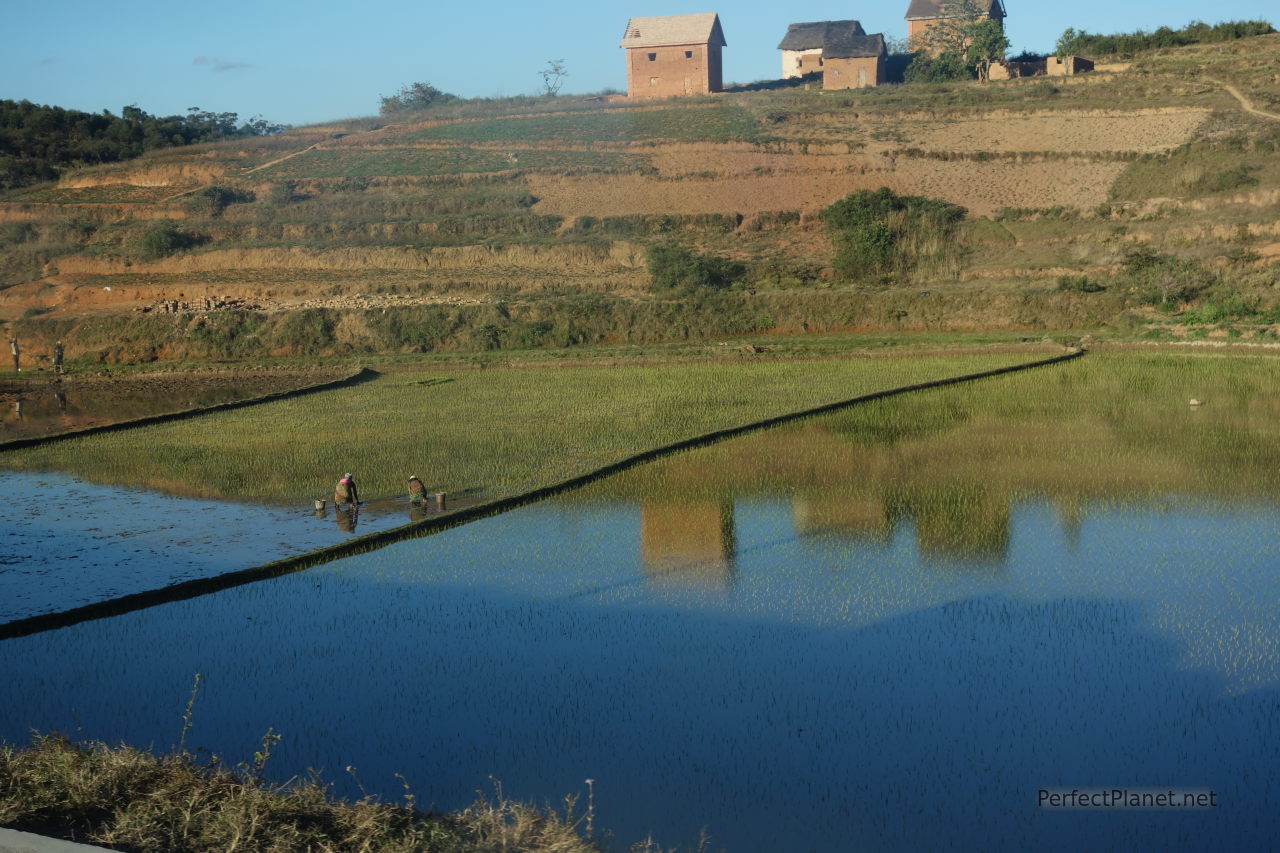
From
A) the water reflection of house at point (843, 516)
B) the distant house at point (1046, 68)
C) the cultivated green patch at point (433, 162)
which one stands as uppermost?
the distant house at point (1046, 68)

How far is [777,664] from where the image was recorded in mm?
6824

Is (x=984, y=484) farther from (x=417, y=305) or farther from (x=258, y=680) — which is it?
(x=417, y=305)

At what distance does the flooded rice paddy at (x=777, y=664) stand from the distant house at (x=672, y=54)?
132 ft

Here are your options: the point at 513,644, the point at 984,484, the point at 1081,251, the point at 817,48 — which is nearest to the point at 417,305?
the point at 1081,251

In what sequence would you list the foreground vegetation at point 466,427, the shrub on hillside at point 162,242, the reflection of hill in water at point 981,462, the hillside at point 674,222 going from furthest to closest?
the shrub on hillside at point 162,242 < the hillside at point 674,222 < the foreground vegetation at point 466,427 < the reflection of hill in water at point 981,462

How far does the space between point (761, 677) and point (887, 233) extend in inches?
1020

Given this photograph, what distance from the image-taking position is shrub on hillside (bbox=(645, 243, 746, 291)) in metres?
29.5

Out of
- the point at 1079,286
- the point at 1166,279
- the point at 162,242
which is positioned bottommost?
the point at 1079,286

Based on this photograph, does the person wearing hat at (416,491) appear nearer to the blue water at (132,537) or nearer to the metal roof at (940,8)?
the blue water at (132,537)

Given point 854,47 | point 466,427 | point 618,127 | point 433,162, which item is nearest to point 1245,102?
point 854,47

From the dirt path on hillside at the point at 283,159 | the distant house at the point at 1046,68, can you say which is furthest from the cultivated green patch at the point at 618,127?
the distant house at the point at 1046,68

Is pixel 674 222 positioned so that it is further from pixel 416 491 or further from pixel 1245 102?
pixel 416 491

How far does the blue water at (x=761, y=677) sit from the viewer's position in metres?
5.20

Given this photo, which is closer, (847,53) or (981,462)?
(981,462)
